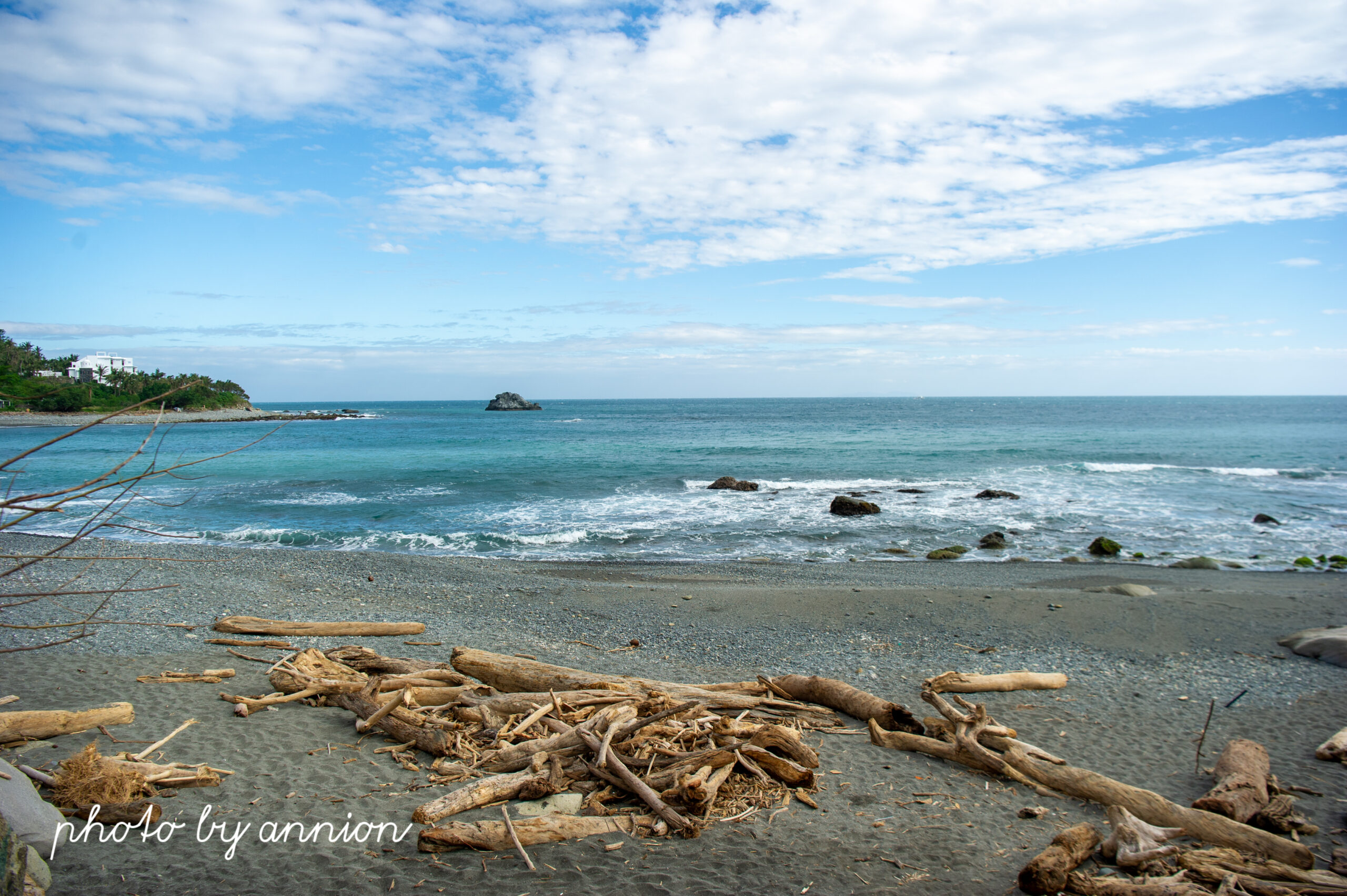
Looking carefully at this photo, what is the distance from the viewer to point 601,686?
6.48 metres

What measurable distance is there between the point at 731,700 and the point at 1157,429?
2804 inches

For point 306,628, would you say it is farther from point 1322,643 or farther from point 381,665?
point 1322,643

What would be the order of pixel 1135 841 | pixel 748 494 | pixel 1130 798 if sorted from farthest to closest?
1. pixel 748 494
2. pixel 1130 798
3. pixel 1135 841

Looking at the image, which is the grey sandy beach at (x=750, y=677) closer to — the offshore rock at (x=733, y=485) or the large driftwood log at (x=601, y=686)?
the large driftwood log at (x=601, y=686)

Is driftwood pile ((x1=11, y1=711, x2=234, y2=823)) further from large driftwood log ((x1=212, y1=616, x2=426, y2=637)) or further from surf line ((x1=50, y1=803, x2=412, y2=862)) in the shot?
large driftwood log ((x1=212, y1=616, x2=426, y2=637))

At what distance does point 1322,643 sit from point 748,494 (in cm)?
1838

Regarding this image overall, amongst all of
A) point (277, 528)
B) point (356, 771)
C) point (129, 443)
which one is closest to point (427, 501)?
point (277, 528)

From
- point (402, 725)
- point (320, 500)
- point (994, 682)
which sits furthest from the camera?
point (320, 500)

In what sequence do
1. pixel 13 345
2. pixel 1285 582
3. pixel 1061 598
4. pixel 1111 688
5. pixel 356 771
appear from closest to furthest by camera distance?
pixel 356 771, pixel 1111 688, pixel 1061 598, pixel 1285 582, pixel 13 345

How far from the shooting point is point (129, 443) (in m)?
56.4

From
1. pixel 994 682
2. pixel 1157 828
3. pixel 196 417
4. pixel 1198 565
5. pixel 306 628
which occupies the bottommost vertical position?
pixel 1198 565

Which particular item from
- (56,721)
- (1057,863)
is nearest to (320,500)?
(56,721)

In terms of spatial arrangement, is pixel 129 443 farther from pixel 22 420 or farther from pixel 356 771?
pixel 356 771

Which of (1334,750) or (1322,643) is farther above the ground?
(1334,750)
